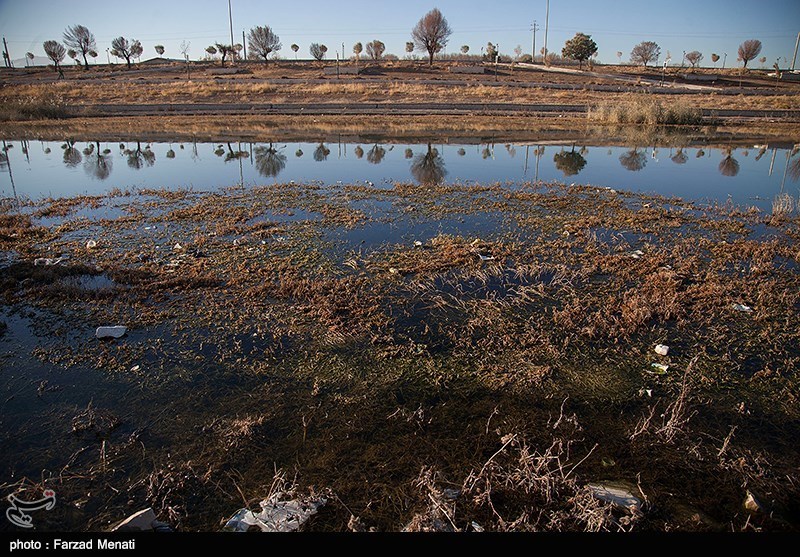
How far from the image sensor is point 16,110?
100 feet

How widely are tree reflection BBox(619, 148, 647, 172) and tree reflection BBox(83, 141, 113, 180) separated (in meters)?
18.1

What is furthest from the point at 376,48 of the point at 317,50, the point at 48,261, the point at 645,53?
the point at 48,261

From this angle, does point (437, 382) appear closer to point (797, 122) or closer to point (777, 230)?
point (777, 230)

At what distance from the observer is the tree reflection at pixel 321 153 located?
1780 centimetres

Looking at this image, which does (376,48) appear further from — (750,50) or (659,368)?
(659,368)

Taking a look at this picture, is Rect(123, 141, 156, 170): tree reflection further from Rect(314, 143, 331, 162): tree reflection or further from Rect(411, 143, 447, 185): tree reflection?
Rect(411, 143, 447, 185): tree reflection

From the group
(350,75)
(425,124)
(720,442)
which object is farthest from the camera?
(350,75)

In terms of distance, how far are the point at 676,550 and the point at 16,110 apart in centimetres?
4159

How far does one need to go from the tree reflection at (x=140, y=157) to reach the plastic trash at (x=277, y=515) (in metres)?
16.4

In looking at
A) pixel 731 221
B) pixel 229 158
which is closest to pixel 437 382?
pixel 731 221

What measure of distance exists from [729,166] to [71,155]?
25707 mm

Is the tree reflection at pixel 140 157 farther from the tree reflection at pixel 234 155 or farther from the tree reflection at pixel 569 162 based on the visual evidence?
the tree reflection at pixel 569 162

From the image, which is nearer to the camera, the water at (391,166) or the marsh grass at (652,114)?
the water at (391,166)

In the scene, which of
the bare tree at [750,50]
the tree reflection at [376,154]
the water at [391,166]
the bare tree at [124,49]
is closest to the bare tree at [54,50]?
the bare tree at [124,49]
